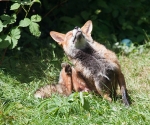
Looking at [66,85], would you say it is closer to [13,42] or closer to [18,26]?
[13,42]

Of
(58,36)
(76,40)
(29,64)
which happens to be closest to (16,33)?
(58,36)

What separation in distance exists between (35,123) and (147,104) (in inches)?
54.1

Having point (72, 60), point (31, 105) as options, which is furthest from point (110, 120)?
point (72, 60)

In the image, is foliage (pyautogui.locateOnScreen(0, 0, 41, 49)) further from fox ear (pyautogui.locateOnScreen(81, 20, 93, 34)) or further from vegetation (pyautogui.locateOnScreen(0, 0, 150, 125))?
fox ear (pyautogui.locateOnScreen(81, 20, 93, 34))

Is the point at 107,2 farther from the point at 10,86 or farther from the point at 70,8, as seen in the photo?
the point at 10,86

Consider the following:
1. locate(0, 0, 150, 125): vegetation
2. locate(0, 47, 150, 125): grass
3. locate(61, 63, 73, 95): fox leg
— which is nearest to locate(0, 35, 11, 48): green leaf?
locate(0, 0, 150, 125): vegetation

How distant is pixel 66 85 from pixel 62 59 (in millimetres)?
1653

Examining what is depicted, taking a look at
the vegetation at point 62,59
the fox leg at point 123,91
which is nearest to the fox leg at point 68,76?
the vegetation at point 62,59

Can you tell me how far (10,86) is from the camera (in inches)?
255

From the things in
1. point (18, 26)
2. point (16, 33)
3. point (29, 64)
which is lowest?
point (29, 64)

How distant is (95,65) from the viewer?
5949 millimetres

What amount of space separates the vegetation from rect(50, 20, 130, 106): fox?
0.19 m

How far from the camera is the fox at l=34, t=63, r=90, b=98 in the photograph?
607cm

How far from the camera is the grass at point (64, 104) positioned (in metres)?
4.82
